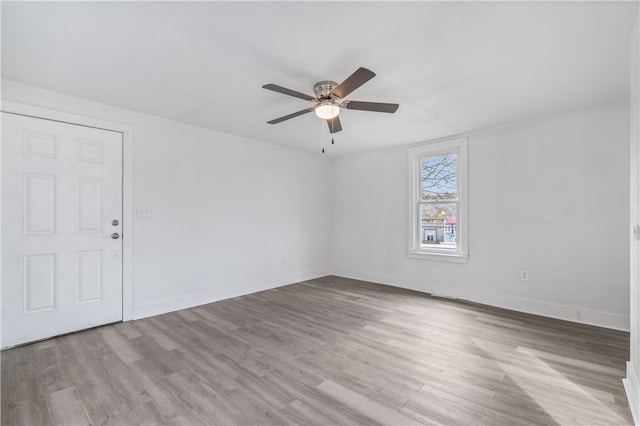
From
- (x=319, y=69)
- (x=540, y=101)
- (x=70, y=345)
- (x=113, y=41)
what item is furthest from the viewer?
(x=540, y=101)

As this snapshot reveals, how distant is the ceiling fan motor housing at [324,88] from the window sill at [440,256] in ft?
10.1

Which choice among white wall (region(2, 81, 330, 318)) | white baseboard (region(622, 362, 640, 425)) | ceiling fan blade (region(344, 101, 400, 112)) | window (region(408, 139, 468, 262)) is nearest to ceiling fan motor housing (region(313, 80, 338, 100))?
ceiling fan blade (region(344, 101, 400, 112))

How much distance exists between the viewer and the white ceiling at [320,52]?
177 centimetres

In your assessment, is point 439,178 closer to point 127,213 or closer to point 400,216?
point 400,216

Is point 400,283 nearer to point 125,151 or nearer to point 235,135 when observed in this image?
point 235,135

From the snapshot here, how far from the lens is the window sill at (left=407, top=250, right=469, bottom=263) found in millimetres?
4268

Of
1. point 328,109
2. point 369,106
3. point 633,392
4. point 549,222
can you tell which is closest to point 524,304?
point 549,222

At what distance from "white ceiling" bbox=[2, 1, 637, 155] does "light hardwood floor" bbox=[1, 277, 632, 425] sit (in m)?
2.41

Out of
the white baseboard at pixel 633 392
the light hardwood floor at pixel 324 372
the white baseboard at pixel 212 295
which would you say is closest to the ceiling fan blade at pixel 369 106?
the light hardwood floor at pixel 324 372

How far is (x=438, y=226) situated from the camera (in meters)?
4.66

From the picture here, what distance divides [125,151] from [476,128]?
445cm

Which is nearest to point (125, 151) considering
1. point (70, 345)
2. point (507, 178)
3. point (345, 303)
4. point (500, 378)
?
point (70, 345)

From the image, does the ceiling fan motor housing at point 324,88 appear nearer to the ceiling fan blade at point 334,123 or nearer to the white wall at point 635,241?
the ceiling fan blade at point 334,123

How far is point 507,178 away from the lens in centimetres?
388
